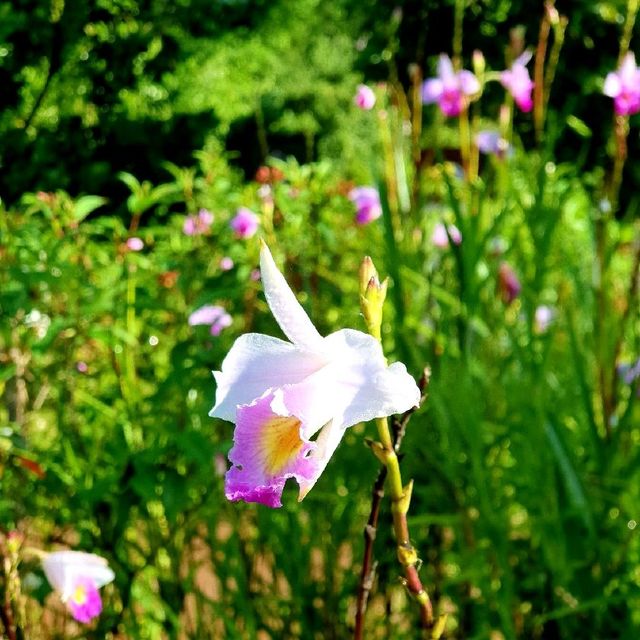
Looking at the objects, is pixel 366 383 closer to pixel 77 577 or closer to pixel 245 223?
pixel 77 577

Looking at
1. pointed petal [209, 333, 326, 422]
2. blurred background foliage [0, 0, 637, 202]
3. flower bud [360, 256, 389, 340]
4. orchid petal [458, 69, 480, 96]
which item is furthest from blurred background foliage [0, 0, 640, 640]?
flower bud [360, 256, 389, 340]

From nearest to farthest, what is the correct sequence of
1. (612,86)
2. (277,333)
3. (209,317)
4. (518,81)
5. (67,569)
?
1. (67,569)
2. (209,317)
3. (612,86)
4. (277,333)
5. (518,81)

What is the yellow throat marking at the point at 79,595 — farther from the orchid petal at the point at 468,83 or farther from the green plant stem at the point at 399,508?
the orchid petal at the point at 468,83

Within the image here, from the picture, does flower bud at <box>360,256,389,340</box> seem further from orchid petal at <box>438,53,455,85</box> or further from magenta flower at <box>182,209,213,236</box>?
orchid petal at <box>438,53,455,85</box>

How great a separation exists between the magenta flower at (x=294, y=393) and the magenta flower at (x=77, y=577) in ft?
1.73

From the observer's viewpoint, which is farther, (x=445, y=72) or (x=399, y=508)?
(x=445, y=72)

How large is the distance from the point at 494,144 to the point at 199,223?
27.4 inches

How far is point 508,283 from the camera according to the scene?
1754 millimetres

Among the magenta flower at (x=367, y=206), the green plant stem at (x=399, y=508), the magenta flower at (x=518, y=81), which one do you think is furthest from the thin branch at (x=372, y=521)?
the magenta flower at (x=367, y=206)

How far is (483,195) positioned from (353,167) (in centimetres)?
104

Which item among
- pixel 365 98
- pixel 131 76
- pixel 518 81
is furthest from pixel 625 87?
pixel 131 76

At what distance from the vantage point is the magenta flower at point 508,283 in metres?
1.69

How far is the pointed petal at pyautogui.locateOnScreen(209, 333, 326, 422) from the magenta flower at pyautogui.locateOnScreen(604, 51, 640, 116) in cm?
111

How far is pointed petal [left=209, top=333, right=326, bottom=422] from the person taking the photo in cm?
50
